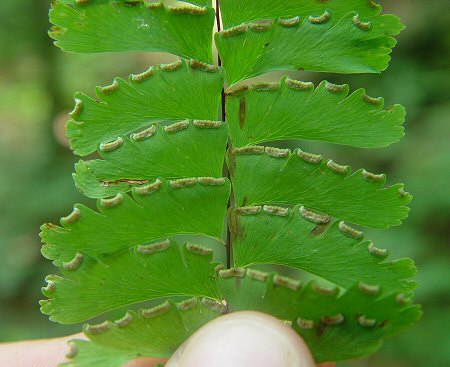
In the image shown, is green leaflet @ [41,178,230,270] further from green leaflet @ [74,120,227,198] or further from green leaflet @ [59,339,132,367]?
green leaflet @ [59,339,132,367]

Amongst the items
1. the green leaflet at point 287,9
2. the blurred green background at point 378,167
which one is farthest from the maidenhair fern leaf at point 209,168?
the blurred green background at point 378,167

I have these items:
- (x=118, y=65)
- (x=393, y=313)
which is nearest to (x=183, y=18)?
(x=393, y=313)

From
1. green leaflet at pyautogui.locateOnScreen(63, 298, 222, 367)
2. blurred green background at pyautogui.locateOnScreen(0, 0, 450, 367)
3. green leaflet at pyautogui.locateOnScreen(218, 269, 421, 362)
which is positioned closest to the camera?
green leaflet at pyautogui.locateOnScreen(218, 269, 421, 362)

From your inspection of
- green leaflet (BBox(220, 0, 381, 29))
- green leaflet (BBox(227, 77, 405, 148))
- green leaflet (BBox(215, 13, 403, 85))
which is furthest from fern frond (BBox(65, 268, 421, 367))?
green leaflet (BBox(220, 0, 381, 29))

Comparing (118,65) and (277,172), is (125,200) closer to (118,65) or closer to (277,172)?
(277,172)

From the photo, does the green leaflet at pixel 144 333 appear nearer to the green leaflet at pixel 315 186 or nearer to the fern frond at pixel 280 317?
the fern frond at pixel 280 317

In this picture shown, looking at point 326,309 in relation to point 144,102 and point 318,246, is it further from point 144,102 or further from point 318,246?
point 144,102
